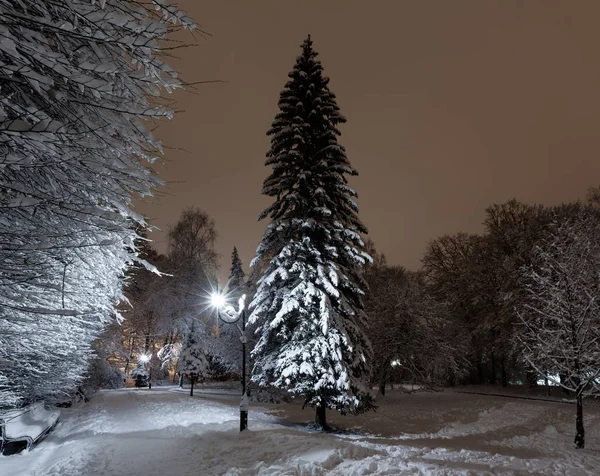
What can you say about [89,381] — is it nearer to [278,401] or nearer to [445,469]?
[278,401]

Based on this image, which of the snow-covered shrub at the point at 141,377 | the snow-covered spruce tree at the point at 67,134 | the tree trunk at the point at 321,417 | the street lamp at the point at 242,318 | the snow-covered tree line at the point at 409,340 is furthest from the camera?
the snow-covered shrub at the point at 141,377

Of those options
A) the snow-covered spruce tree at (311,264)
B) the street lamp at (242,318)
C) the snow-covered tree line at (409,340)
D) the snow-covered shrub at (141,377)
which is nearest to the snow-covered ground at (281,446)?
the street lamp at (242,318)

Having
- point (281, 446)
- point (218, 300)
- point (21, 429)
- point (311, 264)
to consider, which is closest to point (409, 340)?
point (311, 264)

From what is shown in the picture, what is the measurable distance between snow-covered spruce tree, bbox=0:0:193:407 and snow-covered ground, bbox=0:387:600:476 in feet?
14.8

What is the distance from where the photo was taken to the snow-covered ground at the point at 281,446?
20.6ft

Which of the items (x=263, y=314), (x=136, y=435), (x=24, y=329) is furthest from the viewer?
(x=263, y=314)

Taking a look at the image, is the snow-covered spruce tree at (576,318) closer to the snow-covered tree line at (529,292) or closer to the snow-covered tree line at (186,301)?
the snow-covered tree line at (529,292)

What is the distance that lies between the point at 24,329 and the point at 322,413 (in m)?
11.4

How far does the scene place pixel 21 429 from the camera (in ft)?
29.2

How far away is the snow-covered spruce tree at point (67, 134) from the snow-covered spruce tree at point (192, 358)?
2292 centimetres

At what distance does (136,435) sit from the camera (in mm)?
9797

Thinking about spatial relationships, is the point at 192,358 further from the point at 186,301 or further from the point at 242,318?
the point at 242,318

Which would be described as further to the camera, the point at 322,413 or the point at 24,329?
the point at 322,413

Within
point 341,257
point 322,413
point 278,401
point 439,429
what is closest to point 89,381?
point 278,401
